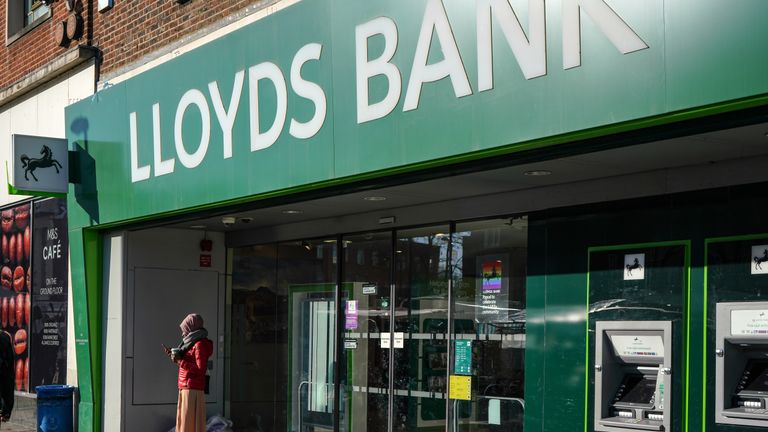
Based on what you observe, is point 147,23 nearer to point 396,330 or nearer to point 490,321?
point 396,330

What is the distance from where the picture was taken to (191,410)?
1176cm

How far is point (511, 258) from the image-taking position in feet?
30.6

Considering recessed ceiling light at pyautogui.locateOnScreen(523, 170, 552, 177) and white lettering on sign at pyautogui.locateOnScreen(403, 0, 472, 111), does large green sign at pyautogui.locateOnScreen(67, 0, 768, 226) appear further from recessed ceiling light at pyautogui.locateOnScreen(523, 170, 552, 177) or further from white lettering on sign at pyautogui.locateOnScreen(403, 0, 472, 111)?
recessed ceiling light at pyautogui.locateOnScreen(523, 170, 552, 177)

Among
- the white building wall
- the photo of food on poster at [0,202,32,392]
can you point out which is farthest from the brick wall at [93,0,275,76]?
the photo of food on poster at [0,202,32,392]

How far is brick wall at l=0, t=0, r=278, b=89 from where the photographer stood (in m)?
11.7

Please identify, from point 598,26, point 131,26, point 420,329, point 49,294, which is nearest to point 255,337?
point 420,329

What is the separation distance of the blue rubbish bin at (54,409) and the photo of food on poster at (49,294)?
2.81 feet

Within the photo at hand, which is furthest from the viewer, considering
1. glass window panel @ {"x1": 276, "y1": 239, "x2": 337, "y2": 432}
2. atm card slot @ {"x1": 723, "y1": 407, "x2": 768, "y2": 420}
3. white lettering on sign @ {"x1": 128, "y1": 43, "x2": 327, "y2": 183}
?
glass window panel @ {"x1": 276, "y1": 239, "x2": 337, "y2": 432}

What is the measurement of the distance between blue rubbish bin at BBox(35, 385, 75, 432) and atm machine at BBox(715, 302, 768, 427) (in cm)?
893

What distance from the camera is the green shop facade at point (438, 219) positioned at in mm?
6777

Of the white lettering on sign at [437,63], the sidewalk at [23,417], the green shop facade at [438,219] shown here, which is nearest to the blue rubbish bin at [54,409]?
the green shop facade at [438,219]

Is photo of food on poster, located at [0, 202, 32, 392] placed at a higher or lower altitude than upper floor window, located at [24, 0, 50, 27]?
lower

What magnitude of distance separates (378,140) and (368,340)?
3.16 m

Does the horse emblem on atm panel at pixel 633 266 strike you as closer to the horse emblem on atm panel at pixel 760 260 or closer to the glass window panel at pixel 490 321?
the horse emblem on atm panel at pixel 760 260
